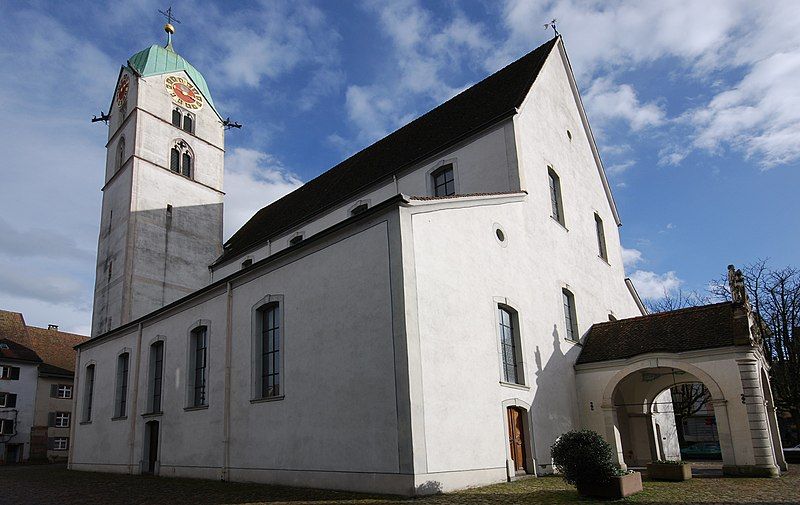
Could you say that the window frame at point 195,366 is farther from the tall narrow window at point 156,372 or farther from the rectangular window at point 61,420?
the rectangular window at point 61,420

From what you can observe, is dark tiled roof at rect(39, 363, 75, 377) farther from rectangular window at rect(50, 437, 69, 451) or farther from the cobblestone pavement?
the cobblestone pavement

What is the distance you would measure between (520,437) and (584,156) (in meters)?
13.3

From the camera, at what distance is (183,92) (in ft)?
120

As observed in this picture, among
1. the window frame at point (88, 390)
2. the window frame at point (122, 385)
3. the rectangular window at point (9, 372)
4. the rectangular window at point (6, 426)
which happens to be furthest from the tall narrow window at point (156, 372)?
the rectangular window at point (9, 372)

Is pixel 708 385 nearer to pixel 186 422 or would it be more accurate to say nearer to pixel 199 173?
pixel 186 422

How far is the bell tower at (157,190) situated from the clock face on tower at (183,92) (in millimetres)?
59

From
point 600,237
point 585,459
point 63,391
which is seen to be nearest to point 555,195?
point 600,237

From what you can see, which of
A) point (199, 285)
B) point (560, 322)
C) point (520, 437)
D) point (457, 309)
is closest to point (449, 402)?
point (457, 309)

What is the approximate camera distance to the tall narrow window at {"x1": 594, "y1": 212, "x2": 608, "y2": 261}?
24828 millimetres

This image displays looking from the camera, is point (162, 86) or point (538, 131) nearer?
point (538, 131)

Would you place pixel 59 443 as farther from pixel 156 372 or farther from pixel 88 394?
pixel 156 372

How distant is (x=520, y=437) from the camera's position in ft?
52.5

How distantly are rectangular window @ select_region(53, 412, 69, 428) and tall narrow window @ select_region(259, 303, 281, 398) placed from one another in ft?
108

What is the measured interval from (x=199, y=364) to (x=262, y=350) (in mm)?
4038
